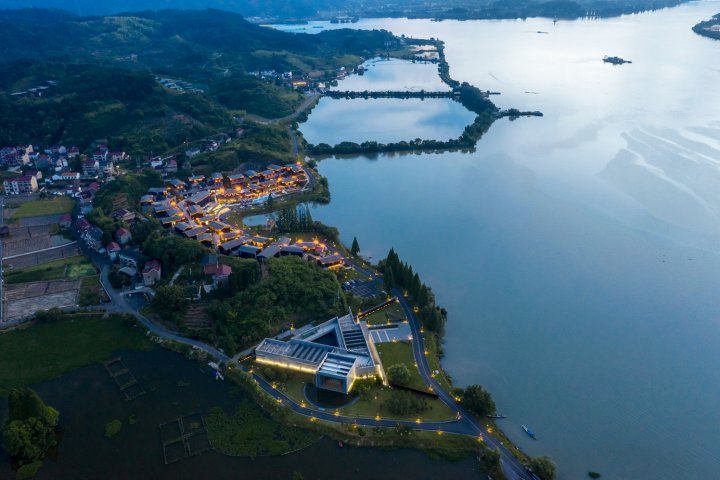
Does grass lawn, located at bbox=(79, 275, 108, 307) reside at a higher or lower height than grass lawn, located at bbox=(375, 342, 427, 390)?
higher

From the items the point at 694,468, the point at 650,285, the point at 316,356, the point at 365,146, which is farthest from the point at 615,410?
the point at 365,146

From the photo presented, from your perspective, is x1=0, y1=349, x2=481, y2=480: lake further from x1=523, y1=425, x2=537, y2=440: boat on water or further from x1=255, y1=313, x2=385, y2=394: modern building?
x1=523, y1=425, x2=537, y2=440: boat on water

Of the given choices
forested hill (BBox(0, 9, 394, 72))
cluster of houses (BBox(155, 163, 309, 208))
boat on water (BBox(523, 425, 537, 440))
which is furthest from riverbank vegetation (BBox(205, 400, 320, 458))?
forested hill (BBox(0, 9, 394, 72))

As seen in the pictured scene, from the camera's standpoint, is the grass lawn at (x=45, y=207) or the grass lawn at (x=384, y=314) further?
the grass lawn at (x=45, y=207)

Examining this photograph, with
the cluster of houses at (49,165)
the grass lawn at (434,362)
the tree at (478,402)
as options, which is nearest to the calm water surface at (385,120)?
the cluster of houses at (49,165)

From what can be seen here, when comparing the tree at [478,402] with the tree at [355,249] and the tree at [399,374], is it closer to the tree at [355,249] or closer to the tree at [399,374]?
the tree at [399,374]
